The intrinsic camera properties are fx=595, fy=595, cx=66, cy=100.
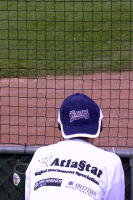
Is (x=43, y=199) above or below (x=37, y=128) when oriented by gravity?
above

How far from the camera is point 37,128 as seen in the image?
8.03m

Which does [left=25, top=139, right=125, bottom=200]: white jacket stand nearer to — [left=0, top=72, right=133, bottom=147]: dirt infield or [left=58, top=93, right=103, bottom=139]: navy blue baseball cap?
[left=58, top=93, right=103, bottom=139]: navy blue baseball cap

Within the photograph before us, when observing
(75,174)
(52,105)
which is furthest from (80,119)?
(52,105)

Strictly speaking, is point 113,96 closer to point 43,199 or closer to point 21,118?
point 21,118

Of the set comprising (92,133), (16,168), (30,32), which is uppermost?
(92,133)

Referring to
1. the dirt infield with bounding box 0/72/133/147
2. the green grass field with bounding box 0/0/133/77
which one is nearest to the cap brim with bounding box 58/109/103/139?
the dirt infield with bounding box 0/72/133/147

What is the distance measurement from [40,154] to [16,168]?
1536mm

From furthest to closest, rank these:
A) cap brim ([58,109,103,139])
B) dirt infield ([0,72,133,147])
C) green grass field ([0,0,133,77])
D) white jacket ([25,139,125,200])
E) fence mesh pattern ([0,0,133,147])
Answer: green grass field ([0,0,133,77])
fence mesh pattern ([0,0,133,147])
dirt infield ([0,72,133,147])
cap brim ([58,109,103,139])
white jacket ([25,139,125,200])

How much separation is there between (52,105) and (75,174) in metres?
6.22

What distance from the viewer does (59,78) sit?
10.2 meters

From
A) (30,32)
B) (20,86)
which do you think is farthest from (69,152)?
(30,32)

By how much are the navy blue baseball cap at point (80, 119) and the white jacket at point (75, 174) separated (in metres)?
0.05

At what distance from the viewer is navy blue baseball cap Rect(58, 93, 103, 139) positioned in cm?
280

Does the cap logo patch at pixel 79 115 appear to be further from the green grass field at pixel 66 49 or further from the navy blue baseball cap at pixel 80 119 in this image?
the green grass field at pixel 66 49
